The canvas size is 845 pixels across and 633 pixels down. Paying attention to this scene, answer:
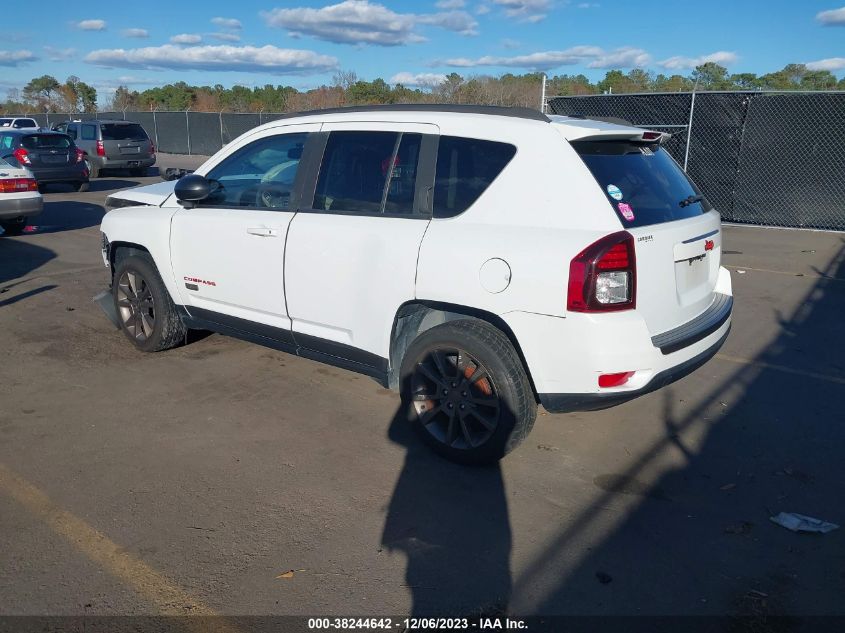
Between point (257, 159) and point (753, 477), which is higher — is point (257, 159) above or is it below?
above

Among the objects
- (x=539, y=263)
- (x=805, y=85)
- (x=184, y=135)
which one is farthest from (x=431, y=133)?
(x=184, y=135)

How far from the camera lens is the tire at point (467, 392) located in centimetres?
382

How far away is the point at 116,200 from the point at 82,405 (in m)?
2.06

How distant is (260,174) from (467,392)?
91.0 inches

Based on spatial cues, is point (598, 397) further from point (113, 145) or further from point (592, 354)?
Answer: point (113, 145)

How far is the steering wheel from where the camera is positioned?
15.8 ft

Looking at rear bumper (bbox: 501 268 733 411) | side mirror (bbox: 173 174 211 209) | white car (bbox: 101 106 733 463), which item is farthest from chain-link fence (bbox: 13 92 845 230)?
rear bumper (bbox: 501 268 733 411)

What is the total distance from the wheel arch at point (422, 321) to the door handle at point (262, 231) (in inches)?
44.0

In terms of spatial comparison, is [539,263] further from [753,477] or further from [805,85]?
[805,85]

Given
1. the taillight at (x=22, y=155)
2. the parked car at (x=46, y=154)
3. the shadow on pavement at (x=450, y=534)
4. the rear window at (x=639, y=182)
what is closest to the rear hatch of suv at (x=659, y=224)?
the rear window at (x=639, y=182)

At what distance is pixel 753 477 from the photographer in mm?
4023

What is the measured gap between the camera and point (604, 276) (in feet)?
11.4

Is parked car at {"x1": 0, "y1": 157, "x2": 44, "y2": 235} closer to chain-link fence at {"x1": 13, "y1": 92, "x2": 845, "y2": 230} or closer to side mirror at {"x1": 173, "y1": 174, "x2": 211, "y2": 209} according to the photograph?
side mirror at {"x1": 173, "y1": 174, "x2": 211, "y2": 209}

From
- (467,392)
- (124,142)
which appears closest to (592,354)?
(467,392)
